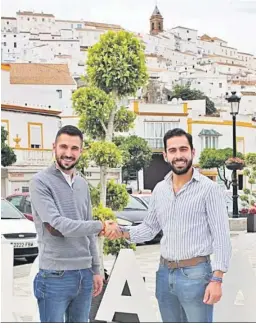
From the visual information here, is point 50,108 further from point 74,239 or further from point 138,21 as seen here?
point 74,239

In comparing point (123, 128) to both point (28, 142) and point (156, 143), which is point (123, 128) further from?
point (28, 142)

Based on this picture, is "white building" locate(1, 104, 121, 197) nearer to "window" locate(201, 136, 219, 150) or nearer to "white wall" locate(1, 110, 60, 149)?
"white wall" locate(1, 110, 60, 149)

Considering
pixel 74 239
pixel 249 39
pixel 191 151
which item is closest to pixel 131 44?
pixel 249 39

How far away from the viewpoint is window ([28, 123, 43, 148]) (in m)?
3.33

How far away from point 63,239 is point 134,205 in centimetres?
97

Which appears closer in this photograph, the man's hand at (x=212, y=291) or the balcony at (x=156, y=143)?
the man's hand at (x=212, y=291)

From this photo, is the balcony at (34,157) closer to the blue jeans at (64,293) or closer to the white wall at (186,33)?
the blue jeans at (64,293)

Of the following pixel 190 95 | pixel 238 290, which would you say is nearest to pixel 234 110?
pixel 190 95

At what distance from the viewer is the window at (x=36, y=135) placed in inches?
131

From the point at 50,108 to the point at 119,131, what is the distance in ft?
1.36

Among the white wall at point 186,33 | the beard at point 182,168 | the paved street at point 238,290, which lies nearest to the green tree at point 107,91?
the white wall at point 186,33

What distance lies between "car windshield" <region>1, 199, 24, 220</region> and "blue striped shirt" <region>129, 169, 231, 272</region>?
119 cm

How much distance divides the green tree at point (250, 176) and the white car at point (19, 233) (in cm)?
124

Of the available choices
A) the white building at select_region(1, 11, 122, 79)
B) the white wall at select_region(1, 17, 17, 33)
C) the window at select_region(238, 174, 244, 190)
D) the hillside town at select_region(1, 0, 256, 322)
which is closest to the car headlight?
the hillside town at select_region(1, 0, 256, 322)
